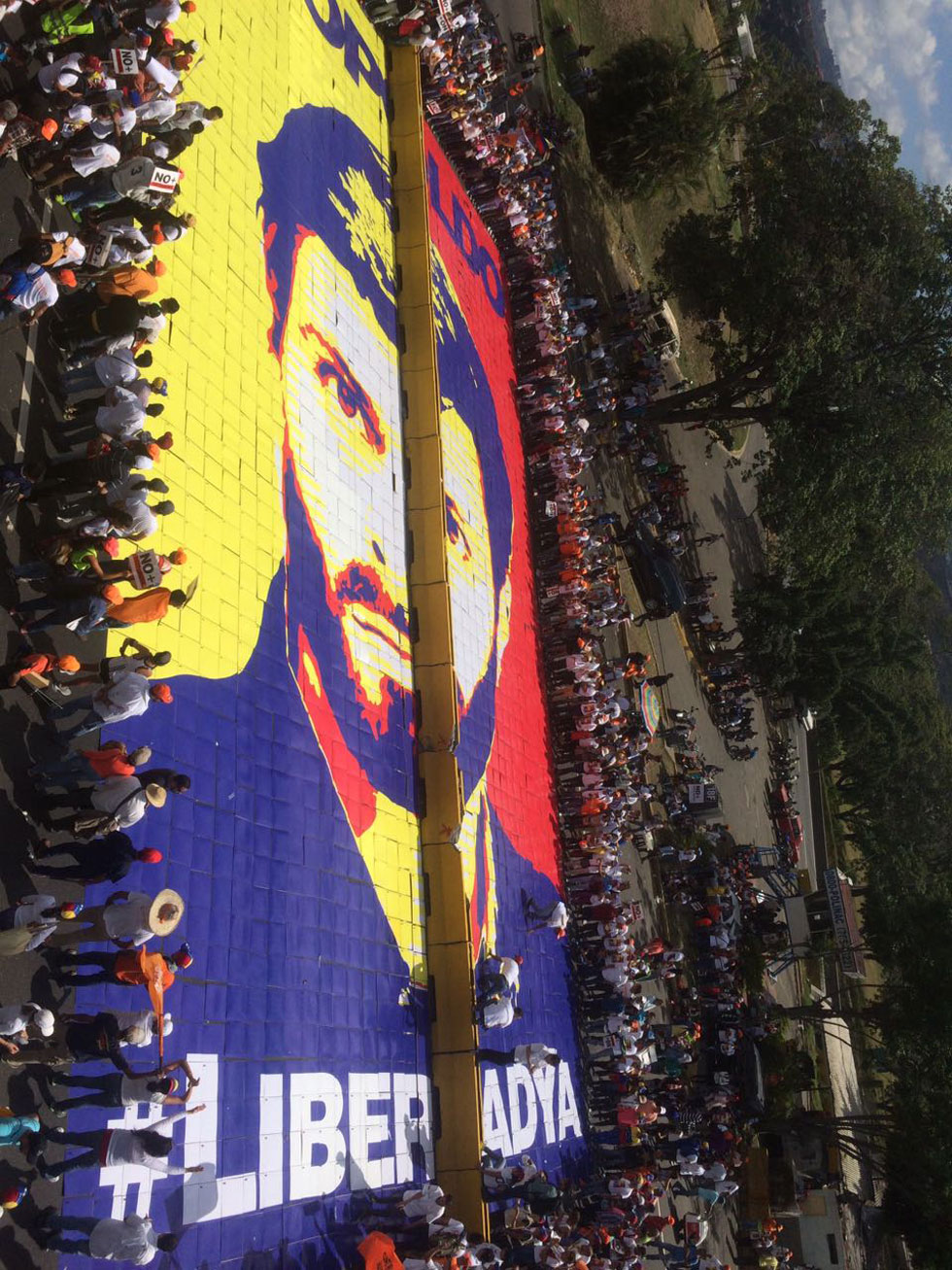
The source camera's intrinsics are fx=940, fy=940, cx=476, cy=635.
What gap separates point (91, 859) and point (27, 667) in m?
2.13

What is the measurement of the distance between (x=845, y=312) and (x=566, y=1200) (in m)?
22.6

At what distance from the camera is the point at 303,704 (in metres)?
15.1

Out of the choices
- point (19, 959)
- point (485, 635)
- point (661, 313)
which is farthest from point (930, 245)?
point (19, 959)

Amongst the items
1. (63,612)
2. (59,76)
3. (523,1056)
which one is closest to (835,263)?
(59,76)

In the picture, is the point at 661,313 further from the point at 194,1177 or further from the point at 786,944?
the point at 194,1177

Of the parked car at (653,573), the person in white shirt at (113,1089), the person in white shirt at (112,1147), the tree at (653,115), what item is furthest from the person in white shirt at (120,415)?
the tree at (653,115)

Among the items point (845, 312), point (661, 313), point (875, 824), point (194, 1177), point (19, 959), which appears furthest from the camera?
point (875, 824)

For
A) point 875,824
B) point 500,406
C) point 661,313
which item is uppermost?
point 661,313

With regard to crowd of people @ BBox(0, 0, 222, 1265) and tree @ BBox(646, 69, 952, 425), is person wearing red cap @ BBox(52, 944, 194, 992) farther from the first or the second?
tree @ BBox(646, 69, 952, 425)

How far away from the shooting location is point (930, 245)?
1022 inches

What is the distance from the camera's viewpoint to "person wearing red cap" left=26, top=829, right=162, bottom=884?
9.87 metres

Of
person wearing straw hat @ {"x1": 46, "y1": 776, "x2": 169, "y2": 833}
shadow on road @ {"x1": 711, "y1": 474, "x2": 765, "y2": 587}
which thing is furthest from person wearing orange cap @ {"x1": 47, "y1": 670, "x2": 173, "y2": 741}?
shadow on road @ {"x1": 711, "y1": 474, "x2": 765, "y2": 587}

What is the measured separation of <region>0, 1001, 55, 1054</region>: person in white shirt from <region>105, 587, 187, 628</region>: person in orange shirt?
4.34m

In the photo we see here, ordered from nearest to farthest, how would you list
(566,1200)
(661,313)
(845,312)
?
(566,1200) < (845,312) < (661,313)
